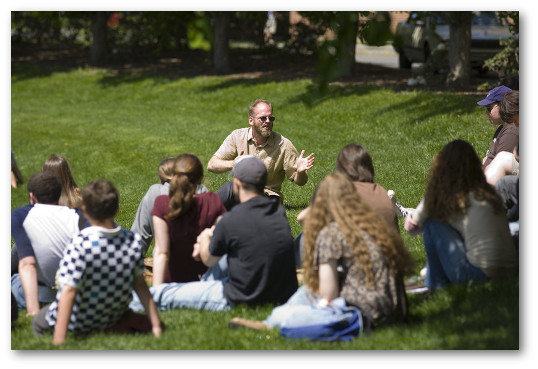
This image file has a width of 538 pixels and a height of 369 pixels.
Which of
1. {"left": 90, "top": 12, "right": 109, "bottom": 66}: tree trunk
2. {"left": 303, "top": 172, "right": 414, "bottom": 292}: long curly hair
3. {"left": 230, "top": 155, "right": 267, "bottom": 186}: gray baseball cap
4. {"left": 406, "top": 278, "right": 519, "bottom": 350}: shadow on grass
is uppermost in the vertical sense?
{"left": 90, "top": 12, "right": 109, "bottom": 66}: tree trunk

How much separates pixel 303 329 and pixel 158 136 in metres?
11.0

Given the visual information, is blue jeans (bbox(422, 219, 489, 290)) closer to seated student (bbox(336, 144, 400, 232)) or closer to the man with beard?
seated student (bbox(336, 144, 400, 232))

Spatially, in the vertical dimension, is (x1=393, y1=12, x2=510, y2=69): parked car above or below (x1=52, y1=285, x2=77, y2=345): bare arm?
above

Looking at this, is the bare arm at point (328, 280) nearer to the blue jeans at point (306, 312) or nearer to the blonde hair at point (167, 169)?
the blue jeans at point (306, 312)

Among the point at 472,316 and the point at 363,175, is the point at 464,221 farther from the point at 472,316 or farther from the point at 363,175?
the point at 363,175

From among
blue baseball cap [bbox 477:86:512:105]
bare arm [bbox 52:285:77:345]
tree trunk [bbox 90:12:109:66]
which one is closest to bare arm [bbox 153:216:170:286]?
bare arm [bbox 52:285:77:345]

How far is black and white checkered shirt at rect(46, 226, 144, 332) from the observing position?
192 inches

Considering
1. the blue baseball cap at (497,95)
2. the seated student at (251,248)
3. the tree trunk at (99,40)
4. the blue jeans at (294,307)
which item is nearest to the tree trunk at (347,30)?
the seated student at (251,248)

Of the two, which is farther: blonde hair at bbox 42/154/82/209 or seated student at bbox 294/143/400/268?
blonde hair at bbox 42/154/82/209

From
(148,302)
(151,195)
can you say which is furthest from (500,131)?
(148,302)

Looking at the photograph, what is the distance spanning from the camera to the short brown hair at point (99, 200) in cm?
496

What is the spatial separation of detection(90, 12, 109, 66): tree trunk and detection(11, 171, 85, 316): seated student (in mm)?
19200

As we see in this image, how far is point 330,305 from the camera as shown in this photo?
4.98 metres

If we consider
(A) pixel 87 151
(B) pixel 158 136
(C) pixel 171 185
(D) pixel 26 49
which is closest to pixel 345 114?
(B) pixel 158 136
